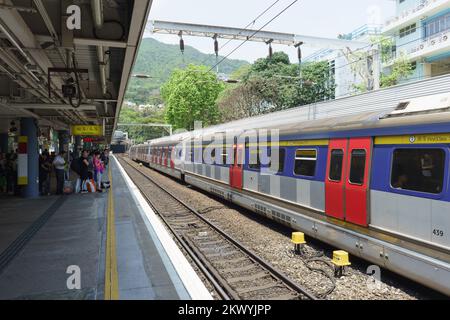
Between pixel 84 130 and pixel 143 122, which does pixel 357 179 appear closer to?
pixel 84 130

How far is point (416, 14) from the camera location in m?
29.9

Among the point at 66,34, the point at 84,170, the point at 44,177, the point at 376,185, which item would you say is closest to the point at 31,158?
the point at 44,177

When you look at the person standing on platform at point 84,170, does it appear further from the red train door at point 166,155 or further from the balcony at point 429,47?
the balcony at point 429,47

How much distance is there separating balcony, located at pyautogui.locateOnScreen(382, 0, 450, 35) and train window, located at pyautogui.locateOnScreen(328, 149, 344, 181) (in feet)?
83.9

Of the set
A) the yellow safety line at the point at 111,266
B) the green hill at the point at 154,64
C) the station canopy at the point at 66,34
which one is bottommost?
the yellow safety line at the point at 111,266

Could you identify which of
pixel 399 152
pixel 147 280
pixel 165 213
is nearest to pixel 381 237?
pixel 399 152

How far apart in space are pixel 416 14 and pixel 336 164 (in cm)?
2830

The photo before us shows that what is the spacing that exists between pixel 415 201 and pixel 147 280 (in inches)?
157

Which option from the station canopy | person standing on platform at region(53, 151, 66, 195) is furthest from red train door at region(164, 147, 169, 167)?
the station canopy

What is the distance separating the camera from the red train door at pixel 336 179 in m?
7.03

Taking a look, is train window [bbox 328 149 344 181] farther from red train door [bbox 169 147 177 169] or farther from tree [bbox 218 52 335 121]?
tree [bbox 218 52 335 121]

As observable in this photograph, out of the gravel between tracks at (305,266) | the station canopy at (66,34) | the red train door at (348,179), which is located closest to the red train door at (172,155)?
the gravel between tracks at (305,266)

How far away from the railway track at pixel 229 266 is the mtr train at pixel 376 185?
57.0 inches
